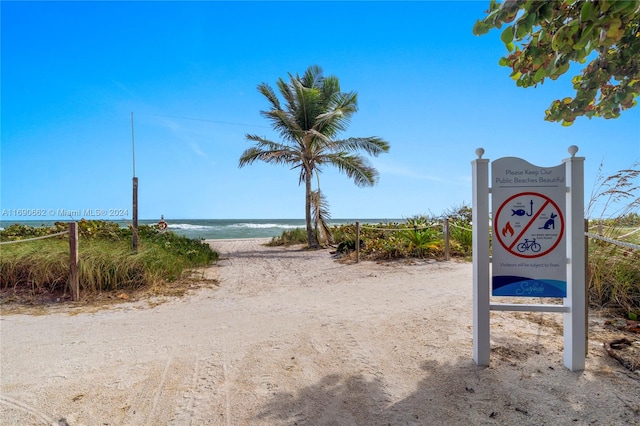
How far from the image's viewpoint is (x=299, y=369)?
9.18ft

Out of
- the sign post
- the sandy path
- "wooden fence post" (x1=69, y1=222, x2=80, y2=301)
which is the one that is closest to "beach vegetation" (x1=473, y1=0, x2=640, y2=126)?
the sign post

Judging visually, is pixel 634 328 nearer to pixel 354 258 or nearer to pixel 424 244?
pixel 424 244

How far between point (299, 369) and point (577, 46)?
9.68 ft

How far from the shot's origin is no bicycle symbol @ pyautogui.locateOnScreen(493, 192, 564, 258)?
278 cm

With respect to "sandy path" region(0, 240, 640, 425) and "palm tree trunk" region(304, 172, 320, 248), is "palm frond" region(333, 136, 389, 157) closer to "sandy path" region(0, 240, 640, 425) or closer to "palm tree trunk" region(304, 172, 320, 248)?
"palm tree trunk" region(304, 172, 320, 248)

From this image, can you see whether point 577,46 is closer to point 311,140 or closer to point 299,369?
point 299,369

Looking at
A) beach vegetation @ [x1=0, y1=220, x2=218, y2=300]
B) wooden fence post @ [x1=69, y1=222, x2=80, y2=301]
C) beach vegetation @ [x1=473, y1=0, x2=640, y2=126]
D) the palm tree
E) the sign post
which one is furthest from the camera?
the palm tree

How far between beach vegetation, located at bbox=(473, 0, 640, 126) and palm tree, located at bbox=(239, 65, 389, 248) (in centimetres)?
1020

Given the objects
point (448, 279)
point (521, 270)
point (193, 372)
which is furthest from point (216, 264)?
point (521, 270)

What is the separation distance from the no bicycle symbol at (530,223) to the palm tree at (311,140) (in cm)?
1079

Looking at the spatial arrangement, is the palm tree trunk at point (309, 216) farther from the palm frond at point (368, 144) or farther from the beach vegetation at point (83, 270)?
the beach vegetation at point (83, 270)

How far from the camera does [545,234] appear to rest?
9.13 ft

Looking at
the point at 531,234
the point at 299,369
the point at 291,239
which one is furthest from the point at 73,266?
the point at 291,239

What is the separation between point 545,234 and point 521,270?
14.1 inches
